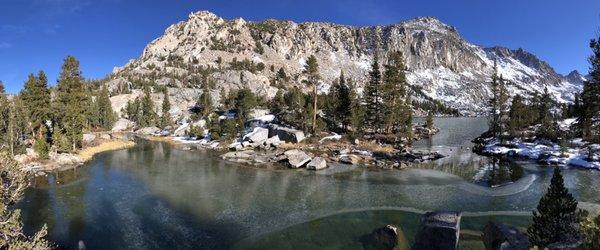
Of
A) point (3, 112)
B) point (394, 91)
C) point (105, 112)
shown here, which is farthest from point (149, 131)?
point (394, 91)

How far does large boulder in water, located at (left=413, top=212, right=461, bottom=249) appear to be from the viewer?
1950 centimetres

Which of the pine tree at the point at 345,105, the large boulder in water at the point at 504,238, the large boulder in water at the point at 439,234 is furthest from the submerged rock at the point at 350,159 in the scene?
the large boulder in water at the point at 504,238

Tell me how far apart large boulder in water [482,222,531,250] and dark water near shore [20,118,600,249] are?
5.52 meters

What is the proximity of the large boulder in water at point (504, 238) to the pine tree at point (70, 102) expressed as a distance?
241 feet

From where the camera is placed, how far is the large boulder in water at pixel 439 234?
64.0 feet

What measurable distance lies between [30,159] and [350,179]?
49.5 m

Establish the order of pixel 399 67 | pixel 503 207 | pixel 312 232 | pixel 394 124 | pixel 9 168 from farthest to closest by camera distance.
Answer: pixel 394 124, pixel 399 67, pixel 503 207, pixel 312 232, pixel 9 168

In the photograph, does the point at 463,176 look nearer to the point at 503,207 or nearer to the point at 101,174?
the point at 503,207

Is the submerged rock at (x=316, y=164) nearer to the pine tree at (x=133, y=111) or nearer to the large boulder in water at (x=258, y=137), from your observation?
the large boulder in water at (x=258, y=137)

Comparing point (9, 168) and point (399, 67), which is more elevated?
point (399, 67)

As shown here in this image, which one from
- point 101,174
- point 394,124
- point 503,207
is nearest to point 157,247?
point 503,207

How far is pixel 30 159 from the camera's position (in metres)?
58.2

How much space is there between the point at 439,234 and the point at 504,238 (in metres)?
3.02

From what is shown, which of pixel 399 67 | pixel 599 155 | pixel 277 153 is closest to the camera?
pixel 599 155
